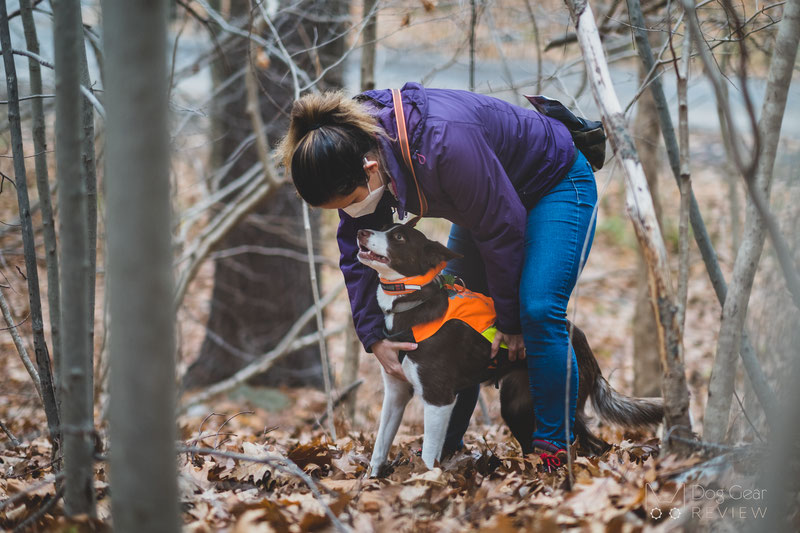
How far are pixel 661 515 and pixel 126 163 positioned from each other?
1.96m

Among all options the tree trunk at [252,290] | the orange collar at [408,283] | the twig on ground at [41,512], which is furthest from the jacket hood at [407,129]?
the tree trunk at [252,290]

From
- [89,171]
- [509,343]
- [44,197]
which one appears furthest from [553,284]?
[44,197]

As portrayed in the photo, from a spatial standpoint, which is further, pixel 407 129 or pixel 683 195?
pixel 407 129

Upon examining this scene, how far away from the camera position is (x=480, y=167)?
2.62 m

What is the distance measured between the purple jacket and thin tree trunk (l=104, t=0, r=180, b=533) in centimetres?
136

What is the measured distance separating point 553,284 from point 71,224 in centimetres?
196

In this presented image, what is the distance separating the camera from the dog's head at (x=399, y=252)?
3059mm

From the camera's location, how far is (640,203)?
220cm

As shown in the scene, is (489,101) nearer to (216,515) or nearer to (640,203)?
(640,203)

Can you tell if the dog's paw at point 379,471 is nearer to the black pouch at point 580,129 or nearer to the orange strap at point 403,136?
the orange strap at point 403,136

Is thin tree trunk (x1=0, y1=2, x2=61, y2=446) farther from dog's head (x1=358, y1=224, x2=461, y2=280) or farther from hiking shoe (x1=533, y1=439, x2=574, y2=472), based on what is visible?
hiking shoe (x1=533, y1=439, x2=574, y2=472)

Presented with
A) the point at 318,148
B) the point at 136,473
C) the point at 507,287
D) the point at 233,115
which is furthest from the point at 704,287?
the point at 136,473

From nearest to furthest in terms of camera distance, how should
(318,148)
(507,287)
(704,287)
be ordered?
(318,148)
(507,287)
(704,287)

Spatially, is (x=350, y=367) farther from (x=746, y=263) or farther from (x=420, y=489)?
(x=746, y=263)
